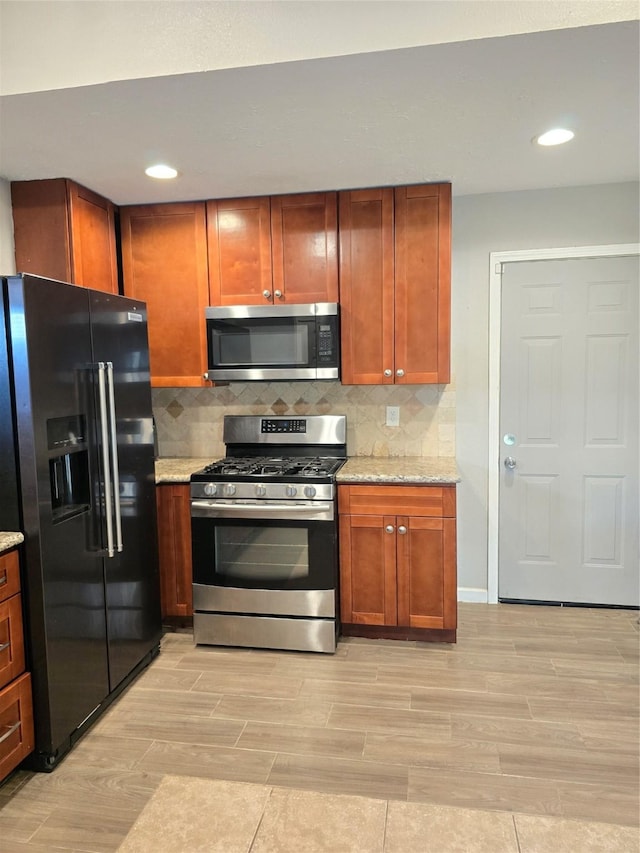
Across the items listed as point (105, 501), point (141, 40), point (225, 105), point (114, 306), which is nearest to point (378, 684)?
point (105, 501)

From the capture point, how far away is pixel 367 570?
9.80ft

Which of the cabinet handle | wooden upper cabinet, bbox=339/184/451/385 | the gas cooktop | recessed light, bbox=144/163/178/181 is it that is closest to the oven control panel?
the gas cooktop

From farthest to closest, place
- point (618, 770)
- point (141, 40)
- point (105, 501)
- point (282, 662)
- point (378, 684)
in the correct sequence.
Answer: point (282, 662) < point (378, 684) < point (105, 501) < point (618, 770) < point (141, 40)

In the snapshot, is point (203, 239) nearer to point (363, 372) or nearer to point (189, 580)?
point (363, 372)

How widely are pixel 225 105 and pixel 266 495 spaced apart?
5.54 ft

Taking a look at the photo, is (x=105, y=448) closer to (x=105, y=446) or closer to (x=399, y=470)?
(x=105, y=446)

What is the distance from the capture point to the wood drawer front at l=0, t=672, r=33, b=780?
192 cm

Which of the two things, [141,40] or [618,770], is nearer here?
[141,40]

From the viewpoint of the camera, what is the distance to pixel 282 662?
9.39 ft

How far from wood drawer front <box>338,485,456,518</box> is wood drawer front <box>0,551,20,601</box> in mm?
1482

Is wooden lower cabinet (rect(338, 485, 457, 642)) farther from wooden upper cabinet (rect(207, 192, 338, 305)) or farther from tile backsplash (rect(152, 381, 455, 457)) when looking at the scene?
wooden upper cabinet (rect(207, 192, 338, 305))

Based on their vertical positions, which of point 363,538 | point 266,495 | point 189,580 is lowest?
point 189,580

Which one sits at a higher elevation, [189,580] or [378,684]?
[189,580]

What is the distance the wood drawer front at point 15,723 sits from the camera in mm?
1925
